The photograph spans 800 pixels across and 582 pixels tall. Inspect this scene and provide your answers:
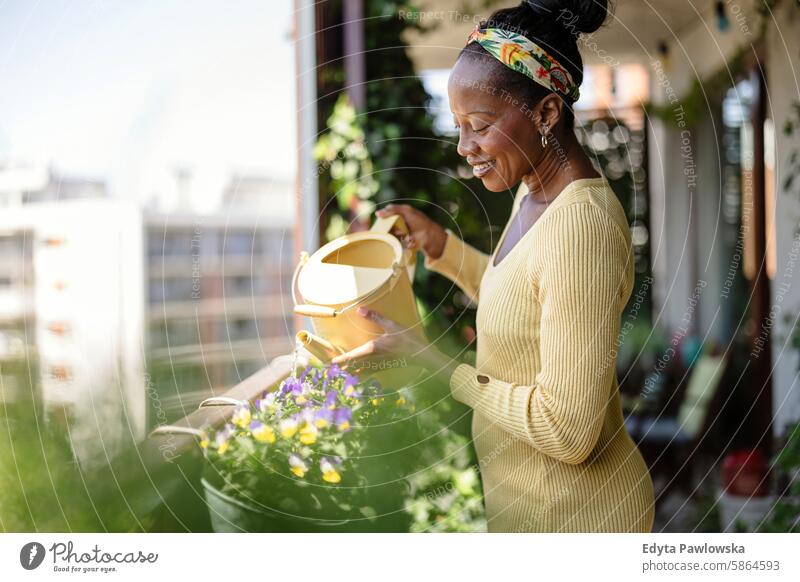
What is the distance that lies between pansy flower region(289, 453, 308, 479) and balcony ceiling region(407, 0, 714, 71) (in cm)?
101

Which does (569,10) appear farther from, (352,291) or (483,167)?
(352,291)

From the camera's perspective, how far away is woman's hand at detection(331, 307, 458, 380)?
1199 millimetres

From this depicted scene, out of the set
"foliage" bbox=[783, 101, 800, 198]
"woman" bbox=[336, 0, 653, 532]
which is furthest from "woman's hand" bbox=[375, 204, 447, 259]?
"foliage" bbox=[783, 101, 800, 198]

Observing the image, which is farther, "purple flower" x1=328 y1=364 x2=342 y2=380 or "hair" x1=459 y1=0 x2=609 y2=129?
"purple flower" x1=328 y1=364 x2=342 y2=380

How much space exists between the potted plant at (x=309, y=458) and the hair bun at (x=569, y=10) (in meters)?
0.64

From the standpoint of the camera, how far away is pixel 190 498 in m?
1.43

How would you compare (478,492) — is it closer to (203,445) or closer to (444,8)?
(203,445)

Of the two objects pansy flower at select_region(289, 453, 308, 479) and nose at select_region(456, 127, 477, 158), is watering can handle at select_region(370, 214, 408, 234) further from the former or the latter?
pansy flower at select_region(289, 453, 308, 479)

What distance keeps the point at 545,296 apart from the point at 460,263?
376mm

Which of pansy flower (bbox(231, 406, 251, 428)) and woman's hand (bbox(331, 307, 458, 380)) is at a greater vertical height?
woman's hand (bbox(331, 307, 458, 380))

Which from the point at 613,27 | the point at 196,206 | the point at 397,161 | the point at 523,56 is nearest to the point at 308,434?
the point at 196,206

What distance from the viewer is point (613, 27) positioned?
9.00 feet

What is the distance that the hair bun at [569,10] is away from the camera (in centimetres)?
113
